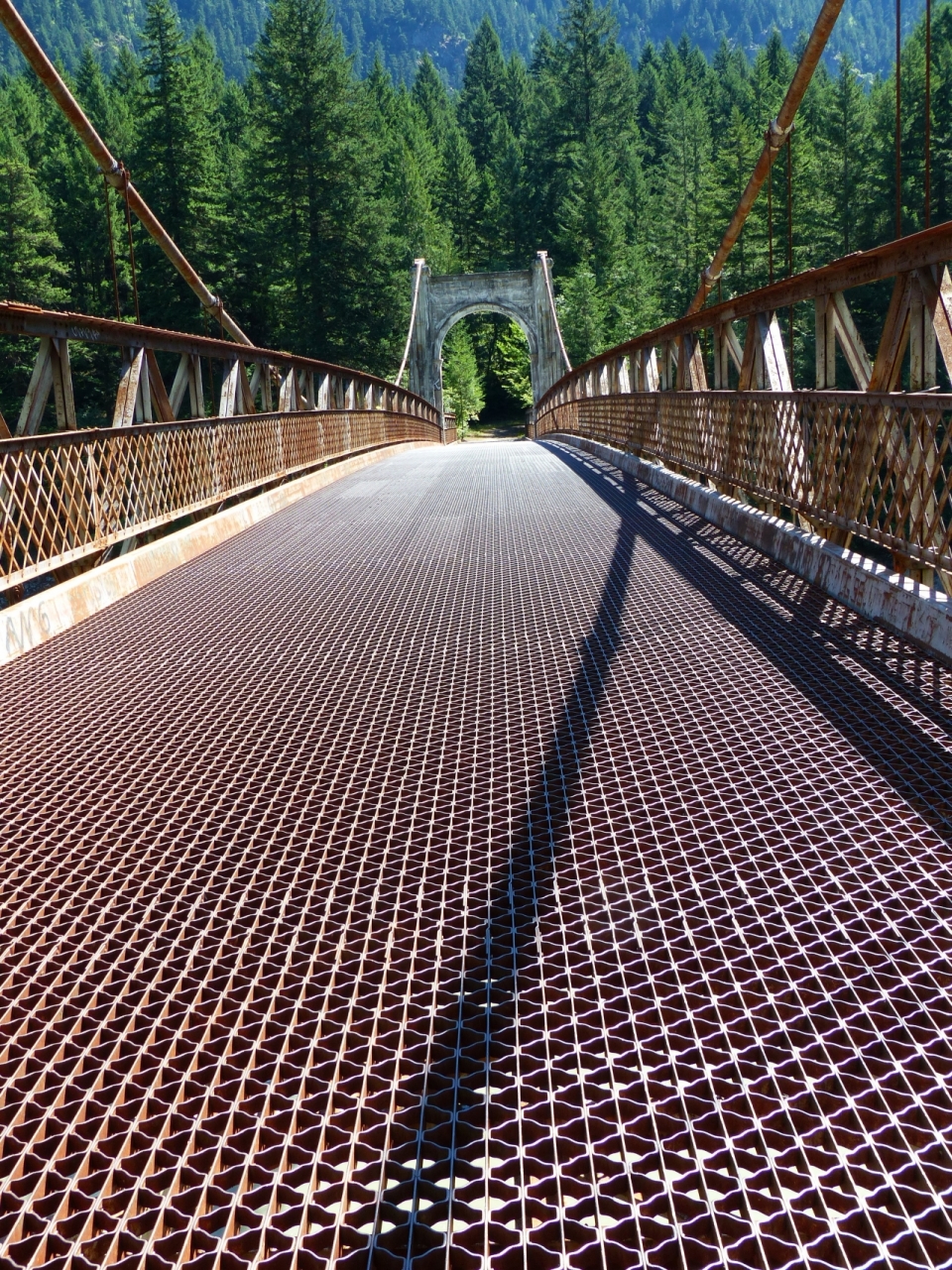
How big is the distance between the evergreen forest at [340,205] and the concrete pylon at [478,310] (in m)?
3.37

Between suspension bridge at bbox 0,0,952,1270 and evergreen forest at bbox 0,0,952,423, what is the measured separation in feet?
94.1

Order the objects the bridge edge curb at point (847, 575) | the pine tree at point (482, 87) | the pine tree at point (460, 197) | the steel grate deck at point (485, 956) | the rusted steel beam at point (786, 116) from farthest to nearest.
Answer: the pine tree at point (482, 87) < the pine tree at point (460, 197) < the rusted steel beam at point (786, 116) < the bridge edge curb at point (847, 575) < the steel grate deck at point (485, 956)

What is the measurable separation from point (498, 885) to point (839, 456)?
3152mm

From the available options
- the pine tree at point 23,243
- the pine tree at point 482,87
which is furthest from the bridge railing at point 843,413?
the pine tree at point 482,87

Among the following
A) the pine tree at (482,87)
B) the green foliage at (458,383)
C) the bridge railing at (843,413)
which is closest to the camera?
the bridge railing at (843,413)

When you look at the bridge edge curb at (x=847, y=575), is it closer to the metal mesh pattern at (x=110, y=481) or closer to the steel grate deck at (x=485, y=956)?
the steel grate deck at (x=485, y=956)

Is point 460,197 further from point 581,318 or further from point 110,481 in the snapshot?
point 110,481

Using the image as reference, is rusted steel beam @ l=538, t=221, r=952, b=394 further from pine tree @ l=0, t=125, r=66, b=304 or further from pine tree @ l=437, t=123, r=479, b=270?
pine tree @ l=437, t=123, r=479, b=270

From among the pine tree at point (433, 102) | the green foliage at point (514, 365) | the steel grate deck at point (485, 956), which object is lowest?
the steel grate deck at point (485, 956)

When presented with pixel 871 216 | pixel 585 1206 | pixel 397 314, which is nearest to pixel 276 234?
pixel 397 314

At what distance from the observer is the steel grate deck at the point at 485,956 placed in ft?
5.12

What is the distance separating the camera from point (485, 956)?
215cm

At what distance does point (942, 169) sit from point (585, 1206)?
4452 cm

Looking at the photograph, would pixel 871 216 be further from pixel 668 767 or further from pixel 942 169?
pixel 668 767
